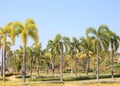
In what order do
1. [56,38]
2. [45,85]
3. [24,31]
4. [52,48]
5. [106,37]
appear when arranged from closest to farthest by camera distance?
[45,85] → [24,31] → [106,37] → [56,38] → [52,48]

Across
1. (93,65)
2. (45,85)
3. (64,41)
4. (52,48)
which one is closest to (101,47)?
(64,41)

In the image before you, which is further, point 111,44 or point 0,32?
point 111,44

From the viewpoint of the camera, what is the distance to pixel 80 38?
167ft

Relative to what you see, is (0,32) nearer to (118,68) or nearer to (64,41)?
(64,41)

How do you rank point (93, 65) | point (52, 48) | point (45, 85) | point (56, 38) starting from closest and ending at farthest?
1. point (45, 85)
2. point (56, 38)
3. point (52, 48)
4. point (93, 65)

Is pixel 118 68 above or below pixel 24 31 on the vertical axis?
below

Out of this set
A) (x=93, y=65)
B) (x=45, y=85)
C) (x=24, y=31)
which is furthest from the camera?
(x=93, y=65)

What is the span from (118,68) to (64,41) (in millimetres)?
35633

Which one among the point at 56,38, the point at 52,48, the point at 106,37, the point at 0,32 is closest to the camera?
the point at 0,32

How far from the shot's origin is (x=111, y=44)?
45438 mm

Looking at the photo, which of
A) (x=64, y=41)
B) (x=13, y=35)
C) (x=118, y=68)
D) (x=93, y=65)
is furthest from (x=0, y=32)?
(x=118, y=68)

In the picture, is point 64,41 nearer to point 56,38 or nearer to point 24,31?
point 56,38

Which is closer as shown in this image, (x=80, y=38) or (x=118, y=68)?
(x=80, y=38)

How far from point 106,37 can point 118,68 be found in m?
36.4
